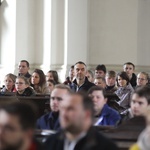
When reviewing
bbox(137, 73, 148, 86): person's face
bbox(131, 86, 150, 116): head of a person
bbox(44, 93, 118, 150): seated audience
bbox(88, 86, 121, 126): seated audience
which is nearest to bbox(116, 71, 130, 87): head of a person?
bbox(137, 73, 148, 86): person's face

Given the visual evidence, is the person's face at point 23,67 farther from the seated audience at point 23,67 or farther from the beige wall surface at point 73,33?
the beige wall surface at point 73,33

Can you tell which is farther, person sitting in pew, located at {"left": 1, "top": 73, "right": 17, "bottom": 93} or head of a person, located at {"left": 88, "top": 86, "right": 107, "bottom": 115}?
person sitting in pew, located at {"left": 1, "top": 73, "right": 17, "bottom": 93}

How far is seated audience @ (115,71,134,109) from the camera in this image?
8.63m

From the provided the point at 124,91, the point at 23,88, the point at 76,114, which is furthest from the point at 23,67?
the point at 76,114

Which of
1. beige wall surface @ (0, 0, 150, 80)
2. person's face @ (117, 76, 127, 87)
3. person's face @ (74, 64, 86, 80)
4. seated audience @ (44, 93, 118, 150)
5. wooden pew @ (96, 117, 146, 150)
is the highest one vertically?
beige wall surface @ (0, 0, 150, 80)

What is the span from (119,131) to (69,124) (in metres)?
1.65

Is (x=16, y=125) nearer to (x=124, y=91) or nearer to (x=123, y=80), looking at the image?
(x=124, y=91)

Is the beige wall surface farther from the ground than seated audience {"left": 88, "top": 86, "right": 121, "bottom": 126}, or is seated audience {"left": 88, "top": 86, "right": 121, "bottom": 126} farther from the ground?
the beige wall surface

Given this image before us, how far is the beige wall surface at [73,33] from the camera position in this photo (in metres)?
13.1

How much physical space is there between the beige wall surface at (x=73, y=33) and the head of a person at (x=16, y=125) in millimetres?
9661

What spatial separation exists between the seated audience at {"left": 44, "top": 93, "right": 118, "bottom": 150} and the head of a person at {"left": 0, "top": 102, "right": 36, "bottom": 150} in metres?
0.40

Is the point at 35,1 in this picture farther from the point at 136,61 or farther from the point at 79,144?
the point at 79,144

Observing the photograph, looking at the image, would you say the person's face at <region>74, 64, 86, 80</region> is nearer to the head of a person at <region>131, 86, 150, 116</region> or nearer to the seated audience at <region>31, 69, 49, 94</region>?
the seated audience at <region>31, 69, 49, 94</region>

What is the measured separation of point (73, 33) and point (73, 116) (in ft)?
31.7
